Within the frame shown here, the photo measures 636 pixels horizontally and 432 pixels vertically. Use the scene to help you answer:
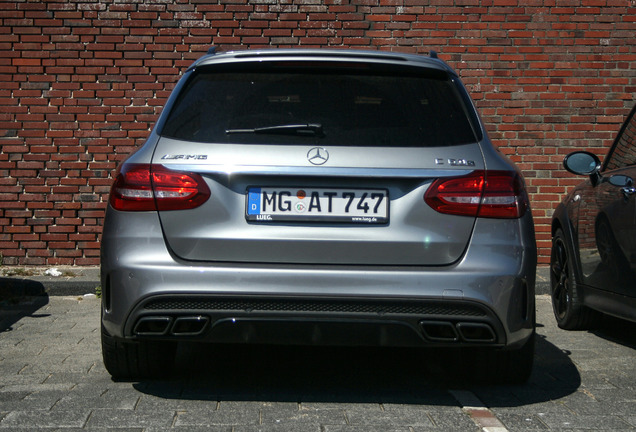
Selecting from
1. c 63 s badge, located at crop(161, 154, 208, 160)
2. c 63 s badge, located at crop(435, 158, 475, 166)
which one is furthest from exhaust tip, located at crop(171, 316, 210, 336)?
c 63 s badge, located at crop(435, 158, 475, 166)

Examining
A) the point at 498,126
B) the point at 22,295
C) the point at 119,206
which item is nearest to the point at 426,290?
the point at 119,206

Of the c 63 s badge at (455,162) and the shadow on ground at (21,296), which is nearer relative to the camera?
the c 63 s badge at (455,162)

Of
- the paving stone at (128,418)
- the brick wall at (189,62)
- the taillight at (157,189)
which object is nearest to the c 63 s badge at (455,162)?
the taillight at (157,189)

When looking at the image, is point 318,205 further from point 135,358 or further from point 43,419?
point 43,419

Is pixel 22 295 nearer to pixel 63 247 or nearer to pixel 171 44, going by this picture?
pixel 63 247

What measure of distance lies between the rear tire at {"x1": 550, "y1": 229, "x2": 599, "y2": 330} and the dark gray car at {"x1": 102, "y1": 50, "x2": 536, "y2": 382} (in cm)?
252

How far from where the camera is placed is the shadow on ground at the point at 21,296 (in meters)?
7.38

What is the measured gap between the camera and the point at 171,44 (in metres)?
9.10

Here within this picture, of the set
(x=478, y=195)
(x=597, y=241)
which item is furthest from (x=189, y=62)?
(x=478, y=195)

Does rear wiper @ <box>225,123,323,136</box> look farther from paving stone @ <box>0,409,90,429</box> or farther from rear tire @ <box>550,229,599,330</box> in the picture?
rear tire @ <box>550,229,599,330</box>

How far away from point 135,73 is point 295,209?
5.67 m

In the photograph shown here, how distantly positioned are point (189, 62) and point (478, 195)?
5688 mm

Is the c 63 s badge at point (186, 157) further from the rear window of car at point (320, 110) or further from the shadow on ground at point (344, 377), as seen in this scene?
the shadow on ground at point (344, 377)

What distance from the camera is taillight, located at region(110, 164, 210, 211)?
12.7 ft
